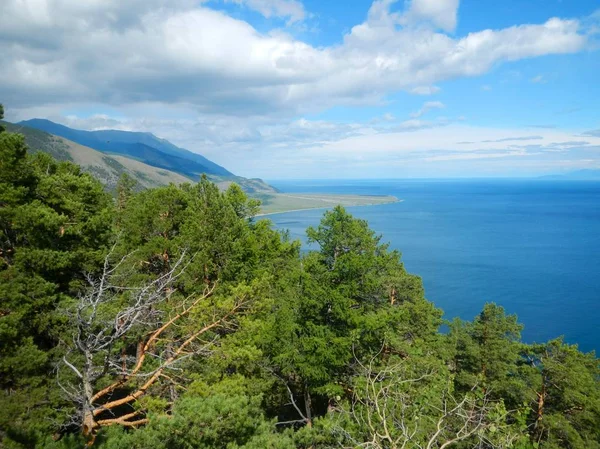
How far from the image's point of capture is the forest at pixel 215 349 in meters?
7.93

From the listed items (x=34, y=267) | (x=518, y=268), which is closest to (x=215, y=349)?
(x=34, y=267)

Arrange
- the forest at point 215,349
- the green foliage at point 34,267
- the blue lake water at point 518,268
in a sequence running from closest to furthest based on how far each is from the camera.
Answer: the forest at point 215,349 < the green foliage at point 34,267 < the blue lake water at point 518,268

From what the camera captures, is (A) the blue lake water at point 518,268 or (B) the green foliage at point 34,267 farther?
(A) the blue lake water at point 518,268

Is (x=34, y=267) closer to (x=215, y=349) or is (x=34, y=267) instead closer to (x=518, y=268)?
(x=215, y=349)

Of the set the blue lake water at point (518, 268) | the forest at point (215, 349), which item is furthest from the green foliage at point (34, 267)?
the blue lake water at point (518, 268)

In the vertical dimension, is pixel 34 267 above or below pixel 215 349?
above

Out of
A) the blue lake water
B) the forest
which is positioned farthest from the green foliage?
the blue lake water

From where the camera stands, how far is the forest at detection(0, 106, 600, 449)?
7.93 metres

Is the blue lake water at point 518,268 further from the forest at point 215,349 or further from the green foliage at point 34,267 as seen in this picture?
the green foliage at point 34,267

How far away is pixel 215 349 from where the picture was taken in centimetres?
1152

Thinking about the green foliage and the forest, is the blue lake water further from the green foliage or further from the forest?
the green foliage

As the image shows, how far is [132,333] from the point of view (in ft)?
43.1

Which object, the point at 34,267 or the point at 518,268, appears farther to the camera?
the point at 518,268

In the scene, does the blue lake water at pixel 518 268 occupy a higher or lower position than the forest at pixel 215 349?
lower
